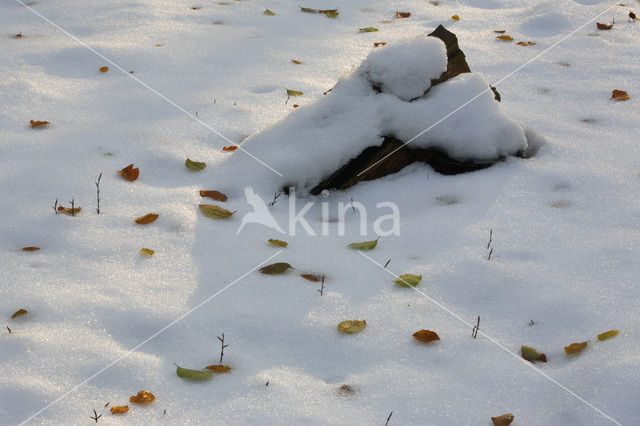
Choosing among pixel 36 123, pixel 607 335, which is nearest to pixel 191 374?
pixel 607 335

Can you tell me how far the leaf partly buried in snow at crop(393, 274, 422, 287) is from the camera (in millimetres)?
2238

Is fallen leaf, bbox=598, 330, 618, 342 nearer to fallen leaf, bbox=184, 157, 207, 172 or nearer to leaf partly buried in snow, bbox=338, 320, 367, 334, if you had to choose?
leaf partly buried in snow, bbox=338, 320, 367, 334

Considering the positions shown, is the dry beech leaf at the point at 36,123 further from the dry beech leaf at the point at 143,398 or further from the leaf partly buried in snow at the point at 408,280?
the leaf partly buried in snow at the point at 408,280

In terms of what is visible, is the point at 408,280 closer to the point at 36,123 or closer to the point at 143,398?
the point at 143,398

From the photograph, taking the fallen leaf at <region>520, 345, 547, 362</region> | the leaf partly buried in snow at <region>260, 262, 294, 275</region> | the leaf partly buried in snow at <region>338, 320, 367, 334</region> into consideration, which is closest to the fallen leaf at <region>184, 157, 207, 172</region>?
the leaf partly buried in snow at <region>260, 262, 294, 275</region>

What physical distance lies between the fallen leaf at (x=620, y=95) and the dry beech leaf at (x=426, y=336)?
2.14m

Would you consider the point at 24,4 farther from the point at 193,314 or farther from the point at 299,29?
the point at 193,314

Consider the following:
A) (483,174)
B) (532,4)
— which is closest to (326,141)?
(483,174)

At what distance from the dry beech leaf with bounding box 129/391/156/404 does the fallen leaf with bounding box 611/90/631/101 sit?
2897 mm

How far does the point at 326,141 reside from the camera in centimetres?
281

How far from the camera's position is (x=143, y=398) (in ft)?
5.71

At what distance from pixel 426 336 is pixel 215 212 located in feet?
3.51

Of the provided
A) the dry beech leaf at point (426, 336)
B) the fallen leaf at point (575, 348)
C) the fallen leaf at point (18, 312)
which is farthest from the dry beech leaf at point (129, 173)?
the fallen leaf at point (575, 348)

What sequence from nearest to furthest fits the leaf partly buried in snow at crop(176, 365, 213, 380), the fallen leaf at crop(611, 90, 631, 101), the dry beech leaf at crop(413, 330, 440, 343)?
1. the leaf partly buried in snow at crop(176, 365, 213, 380)
2. the dry beech leaf at crop(413, 330, 440, 343)
3. the fallen leaf at crop(611, 90, 631, 101)
